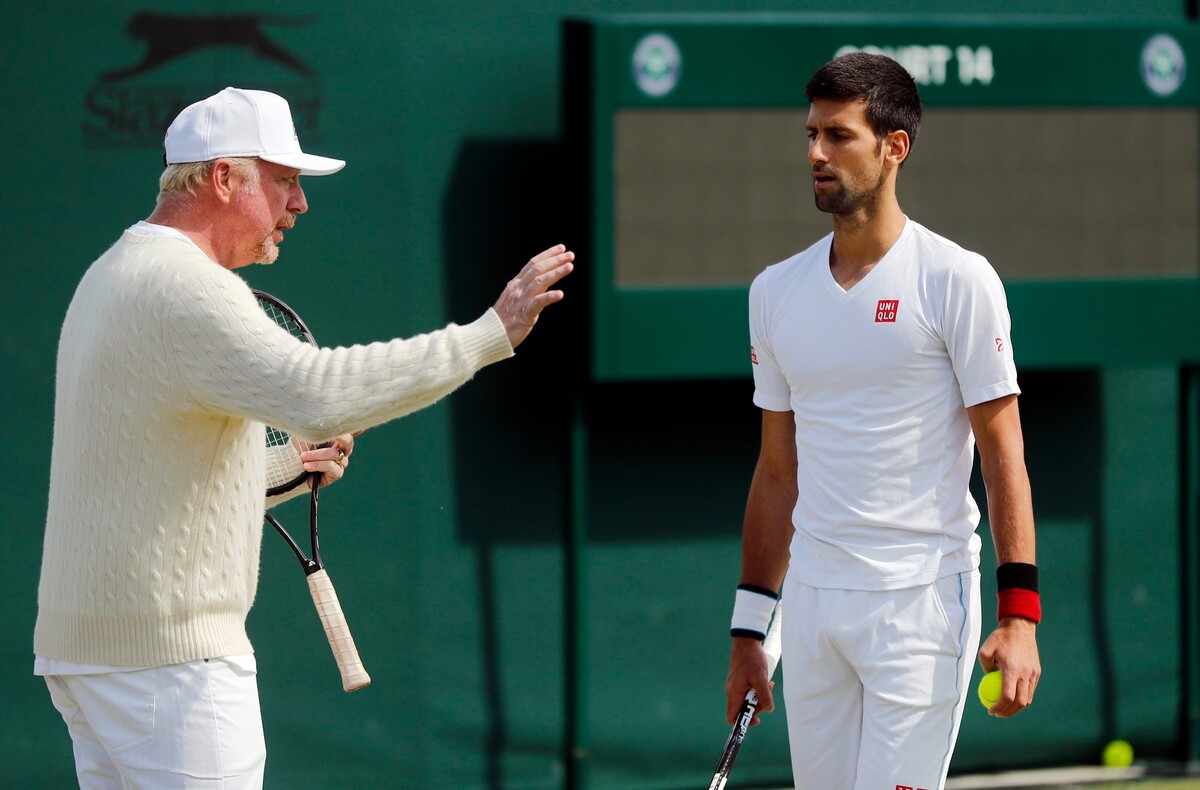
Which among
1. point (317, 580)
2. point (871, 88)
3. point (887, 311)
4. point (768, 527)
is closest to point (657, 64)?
point (871, 88)

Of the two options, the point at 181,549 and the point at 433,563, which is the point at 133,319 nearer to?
the point at 181,549

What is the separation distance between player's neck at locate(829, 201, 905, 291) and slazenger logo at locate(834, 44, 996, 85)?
2.30 m

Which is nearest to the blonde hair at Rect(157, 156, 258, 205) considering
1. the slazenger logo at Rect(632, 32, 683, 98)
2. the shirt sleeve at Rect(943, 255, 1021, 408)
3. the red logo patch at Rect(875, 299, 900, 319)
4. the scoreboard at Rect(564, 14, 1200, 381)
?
the red logo patch at Rect(875, 299, 900, 319)

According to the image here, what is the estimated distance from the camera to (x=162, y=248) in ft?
9.37

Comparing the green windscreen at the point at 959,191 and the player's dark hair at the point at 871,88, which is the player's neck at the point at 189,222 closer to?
the player's dark hair at the point at 871,88

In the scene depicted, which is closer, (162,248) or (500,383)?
(162,248)

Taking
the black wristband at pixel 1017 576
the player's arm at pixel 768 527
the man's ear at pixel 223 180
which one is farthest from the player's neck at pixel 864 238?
the man's ear at pixel 223 180

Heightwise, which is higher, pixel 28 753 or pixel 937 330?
pixel 937 330

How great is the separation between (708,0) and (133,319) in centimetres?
334

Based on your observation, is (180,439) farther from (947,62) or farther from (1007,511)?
(947,62)

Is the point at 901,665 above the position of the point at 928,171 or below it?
below

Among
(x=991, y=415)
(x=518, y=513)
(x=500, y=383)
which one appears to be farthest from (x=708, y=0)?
(x=991, y=415)

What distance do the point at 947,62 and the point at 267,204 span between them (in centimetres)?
313

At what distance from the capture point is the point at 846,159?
3316 mm
